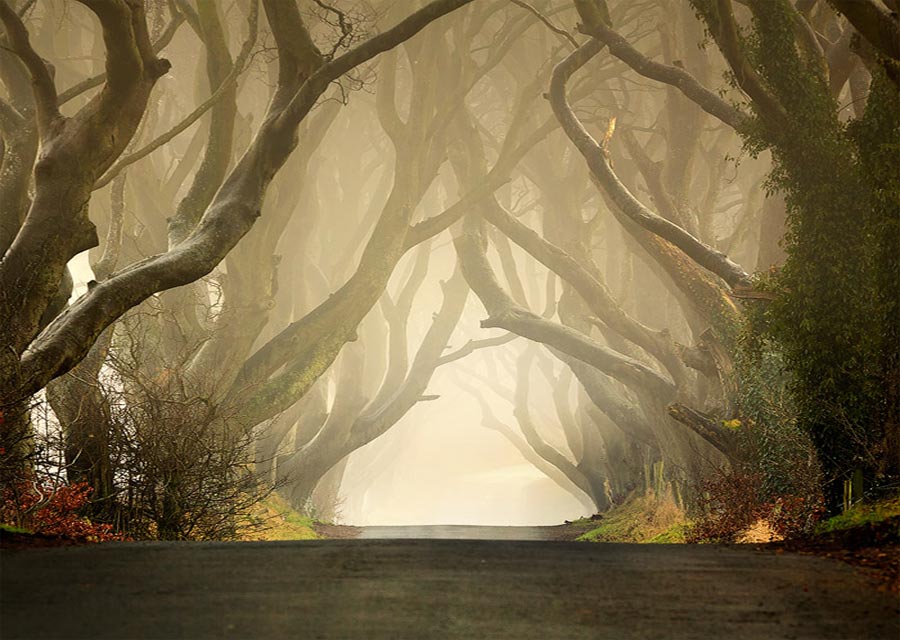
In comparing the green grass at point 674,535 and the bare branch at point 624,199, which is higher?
the bare branch at point 624,199

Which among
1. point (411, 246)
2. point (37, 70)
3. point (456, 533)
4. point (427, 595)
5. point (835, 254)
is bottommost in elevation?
point (427, 595)

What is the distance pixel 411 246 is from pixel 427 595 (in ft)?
43.8

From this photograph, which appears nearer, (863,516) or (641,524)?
(863,516)

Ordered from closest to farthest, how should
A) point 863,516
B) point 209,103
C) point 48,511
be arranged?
1. point 863,516
2. point 48,511
3. point 209,103

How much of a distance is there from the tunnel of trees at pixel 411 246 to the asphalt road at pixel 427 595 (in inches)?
116

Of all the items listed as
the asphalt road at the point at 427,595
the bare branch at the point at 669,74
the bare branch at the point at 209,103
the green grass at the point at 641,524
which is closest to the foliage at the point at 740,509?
the green grass at the point at 641,524

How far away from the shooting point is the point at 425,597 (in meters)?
4.68

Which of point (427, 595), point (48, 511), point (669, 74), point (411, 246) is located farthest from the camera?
point (411, 246)

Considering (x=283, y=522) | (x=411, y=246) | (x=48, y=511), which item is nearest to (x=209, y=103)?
(x=48, y=511)

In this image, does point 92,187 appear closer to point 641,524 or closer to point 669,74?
point 669,74

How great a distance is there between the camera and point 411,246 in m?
17.8

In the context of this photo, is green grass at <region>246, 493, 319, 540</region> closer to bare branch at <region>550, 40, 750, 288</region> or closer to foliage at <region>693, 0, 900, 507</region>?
bare branch at <region>550, 40, 750, 288</region>

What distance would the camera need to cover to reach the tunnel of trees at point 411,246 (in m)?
9.00

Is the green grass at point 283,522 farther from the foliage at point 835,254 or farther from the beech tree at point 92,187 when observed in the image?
the foliage at point 835,254
